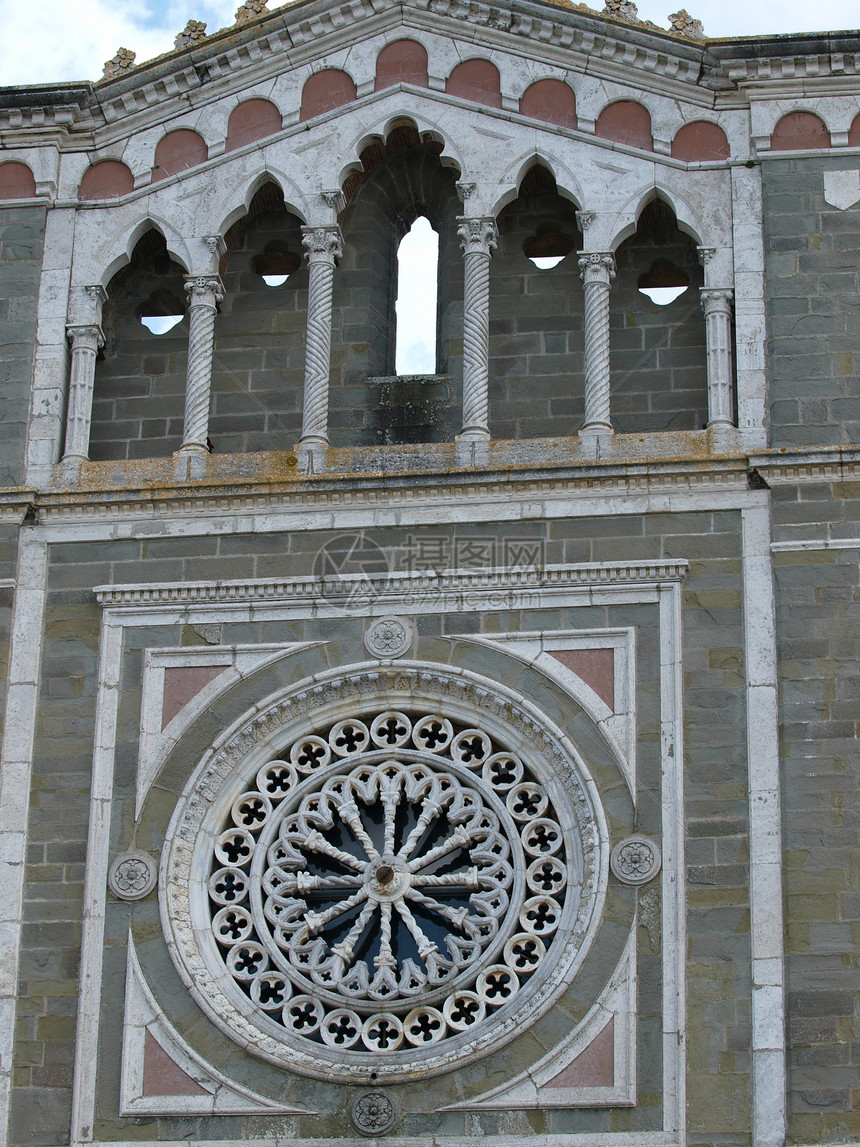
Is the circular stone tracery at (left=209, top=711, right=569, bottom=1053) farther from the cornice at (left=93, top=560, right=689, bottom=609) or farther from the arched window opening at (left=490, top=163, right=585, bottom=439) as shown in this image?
the arched window opening at (left=490, top=163, right=585, bottom=439)

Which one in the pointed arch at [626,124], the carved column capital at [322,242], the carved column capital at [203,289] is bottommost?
the carved column capital at [203,289]

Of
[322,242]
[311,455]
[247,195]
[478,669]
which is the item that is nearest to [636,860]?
[478,669]

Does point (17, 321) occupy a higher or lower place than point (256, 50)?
lower

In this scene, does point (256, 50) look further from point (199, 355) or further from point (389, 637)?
point (389, 637)

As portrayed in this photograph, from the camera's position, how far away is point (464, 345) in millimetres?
19453

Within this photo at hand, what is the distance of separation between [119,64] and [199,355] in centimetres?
275

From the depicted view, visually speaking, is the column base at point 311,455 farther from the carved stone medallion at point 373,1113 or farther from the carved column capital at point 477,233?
the carved stone medallion at point 373,1113

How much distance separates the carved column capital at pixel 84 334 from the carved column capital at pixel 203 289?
0.76 metres

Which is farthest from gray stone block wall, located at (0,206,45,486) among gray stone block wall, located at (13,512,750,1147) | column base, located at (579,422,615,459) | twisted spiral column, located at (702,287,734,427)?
twisted spiral column, located at (702,287,734,427)

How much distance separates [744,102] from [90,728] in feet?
22.6

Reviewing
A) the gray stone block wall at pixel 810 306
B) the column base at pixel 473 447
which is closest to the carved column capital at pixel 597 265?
the gray stone block wall at pixel 810 306

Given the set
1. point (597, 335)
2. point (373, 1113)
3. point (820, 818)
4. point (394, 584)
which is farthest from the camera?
point (597, 335)

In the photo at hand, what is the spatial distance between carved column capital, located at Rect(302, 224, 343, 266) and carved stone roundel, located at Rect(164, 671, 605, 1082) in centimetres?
349

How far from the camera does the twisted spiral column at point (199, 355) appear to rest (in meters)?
19.4
